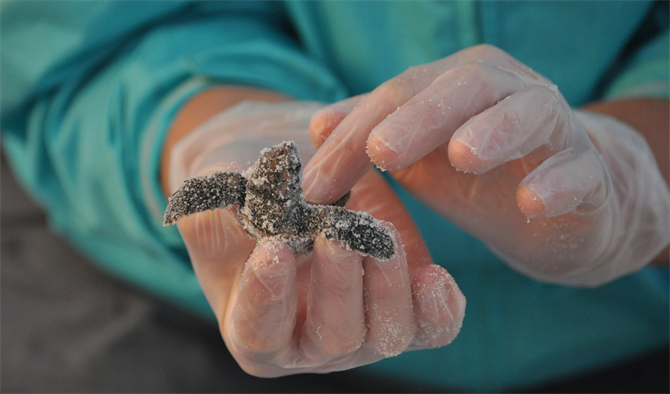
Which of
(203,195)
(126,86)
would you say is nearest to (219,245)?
(203,195)

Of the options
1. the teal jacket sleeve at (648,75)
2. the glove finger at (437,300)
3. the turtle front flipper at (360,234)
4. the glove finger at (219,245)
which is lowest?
the teal jacket sleeve at (648,75)

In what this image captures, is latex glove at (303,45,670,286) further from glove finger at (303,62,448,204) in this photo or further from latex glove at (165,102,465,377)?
latex glove at (165,102,465,377)

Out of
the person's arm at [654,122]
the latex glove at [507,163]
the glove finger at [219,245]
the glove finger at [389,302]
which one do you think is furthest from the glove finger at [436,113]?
the person's arm at [654,122]

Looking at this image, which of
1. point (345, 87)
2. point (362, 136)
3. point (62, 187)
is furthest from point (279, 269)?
point (62, 187)

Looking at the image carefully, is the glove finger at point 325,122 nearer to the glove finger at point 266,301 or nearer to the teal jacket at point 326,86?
the glove finger at point 266,301

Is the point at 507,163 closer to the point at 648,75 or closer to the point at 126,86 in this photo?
the point at 648,75
